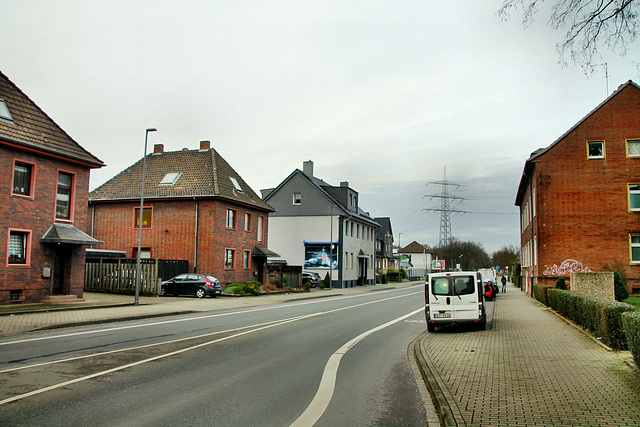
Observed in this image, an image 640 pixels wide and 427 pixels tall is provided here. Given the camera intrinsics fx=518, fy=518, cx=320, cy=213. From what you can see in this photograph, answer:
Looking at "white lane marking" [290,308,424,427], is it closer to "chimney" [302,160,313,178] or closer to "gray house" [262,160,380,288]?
"gray house" [262,160,380,288]

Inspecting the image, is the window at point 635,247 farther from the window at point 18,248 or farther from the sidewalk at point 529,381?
the window at point 18,248

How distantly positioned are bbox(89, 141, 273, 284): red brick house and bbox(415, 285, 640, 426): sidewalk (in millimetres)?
23169

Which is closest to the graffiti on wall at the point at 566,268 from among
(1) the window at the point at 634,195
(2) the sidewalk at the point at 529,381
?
(1) the window at the point at 634,195

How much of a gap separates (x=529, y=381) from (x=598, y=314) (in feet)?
17.2

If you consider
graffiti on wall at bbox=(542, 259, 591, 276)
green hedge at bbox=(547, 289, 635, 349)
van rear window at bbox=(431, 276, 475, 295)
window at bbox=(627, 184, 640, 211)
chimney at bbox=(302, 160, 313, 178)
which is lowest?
green hedge at bbox=(547, 289, 635, 349)

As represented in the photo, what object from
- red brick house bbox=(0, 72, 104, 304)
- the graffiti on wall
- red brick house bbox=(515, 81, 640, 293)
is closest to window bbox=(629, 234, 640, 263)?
red brick house bbox=(515, 81, 640, 293)

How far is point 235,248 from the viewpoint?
1411 inches

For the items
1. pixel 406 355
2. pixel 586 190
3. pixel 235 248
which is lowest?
pixel 406 355

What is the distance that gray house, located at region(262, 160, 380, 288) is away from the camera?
50969 millimetres

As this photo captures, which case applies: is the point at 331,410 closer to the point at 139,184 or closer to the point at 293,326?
the point at 293,326

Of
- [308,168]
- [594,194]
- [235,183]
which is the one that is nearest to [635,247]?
[594,194]

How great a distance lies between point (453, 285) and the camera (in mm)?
14781

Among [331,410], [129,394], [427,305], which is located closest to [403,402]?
[331,410]

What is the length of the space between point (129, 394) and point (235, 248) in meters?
29.3
